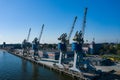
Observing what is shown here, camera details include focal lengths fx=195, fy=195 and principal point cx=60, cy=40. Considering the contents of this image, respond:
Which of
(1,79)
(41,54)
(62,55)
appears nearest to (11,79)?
(1,79)

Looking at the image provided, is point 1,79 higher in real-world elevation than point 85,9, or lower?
lower

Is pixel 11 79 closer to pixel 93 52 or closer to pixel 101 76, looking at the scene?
pixel 101 76

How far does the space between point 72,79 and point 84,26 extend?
24.6m

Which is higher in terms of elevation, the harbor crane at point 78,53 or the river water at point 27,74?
the harbor crane at point 78,53

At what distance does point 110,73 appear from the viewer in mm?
58719

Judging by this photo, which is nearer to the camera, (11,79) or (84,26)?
(11,79)

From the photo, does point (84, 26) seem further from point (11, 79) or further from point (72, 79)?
point (11, 79)

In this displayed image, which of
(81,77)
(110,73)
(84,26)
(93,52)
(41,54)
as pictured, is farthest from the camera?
(93,52)

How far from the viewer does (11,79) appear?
5600cm

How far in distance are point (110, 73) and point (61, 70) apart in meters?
17.1

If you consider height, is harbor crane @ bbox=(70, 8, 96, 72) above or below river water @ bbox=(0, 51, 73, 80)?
above

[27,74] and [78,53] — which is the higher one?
[78,53]

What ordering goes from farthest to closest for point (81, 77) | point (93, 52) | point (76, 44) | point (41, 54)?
point (93, 52), point (41, 54), point (76, 44), point (81, 77)

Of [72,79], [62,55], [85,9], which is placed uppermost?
[85,9]
